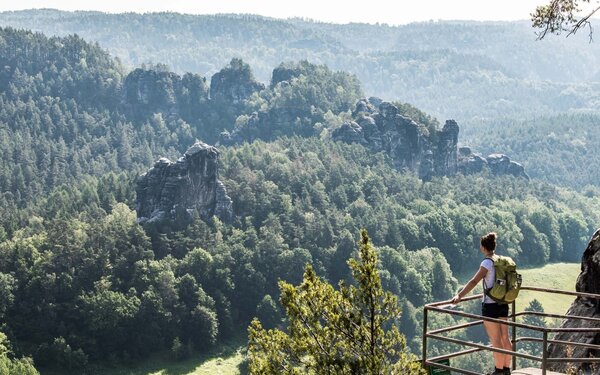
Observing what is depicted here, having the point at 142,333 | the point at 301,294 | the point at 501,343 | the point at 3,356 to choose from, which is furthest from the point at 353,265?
the point at 142,333

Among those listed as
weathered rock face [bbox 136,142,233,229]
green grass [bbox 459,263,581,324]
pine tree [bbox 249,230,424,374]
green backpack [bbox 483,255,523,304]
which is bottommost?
green grass [bbox 459,263,581,324]

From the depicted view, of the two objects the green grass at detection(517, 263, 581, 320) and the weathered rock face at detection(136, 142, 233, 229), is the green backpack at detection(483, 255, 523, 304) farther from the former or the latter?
the green grass at detection(517, 263, 581, 320)

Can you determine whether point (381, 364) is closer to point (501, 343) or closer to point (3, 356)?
point (501, 343)

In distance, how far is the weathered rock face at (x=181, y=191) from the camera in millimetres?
164625

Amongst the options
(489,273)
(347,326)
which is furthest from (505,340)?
(347,326)

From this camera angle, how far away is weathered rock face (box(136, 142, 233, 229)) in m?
165

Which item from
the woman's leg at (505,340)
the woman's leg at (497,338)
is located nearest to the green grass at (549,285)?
the woman's leg at (505,340)

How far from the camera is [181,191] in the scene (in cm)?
16688

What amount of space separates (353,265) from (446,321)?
140 metres

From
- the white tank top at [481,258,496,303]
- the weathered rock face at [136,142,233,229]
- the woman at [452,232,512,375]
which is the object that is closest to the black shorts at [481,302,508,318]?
the woman at [452,232,512,375]

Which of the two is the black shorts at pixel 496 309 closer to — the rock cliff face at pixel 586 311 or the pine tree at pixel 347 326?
the rock cliff face at pixel 586 311

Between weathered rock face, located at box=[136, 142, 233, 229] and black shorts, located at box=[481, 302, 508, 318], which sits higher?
black shorts, located at box=[481, 302, 508, 318]

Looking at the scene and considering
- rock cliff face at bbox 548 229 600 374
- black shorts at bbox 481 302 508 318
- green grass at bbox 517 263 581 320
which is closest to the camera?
black shorts at bbox 481 302 508 318

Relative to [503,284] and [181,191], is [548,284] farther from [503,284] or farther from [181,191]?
[503,284]
